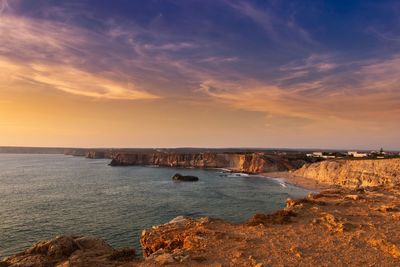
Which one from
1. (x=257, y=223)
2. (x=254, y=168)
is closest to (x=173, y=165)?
(x=254, y=168)

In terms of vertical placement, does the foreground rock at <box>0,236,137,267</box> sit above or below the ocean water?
above

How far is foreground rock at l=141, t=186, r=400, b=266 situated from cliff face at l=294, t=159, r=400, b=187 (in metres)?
41.5

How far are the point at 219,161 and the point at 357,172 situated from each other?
85916 mm

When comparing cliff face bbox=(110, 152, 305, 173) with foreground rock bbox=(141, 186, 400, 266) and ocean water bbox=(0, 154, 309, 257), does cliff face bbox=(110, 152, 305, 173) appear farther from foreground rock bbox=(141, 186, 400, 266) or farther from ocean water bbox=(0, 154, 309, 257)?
foreground rock bbox=(141, 186, 400, 266)

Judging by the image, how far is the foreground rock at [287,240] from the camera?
14.6 meters

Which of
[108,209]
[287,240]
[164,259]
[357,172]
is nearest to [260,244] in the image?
[287,240]

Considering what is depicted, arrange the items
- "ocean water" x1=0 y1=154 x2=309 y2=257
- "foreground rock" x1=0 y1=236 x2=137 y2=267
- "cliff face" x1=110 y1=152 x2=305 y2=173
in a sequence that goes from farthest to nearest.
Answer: "cliff face" x1=110 y1=152 x2=305 y2=173, "ocean water" x1=0 y1=154 x2=309 y2=257, "foreground rock" x1=0 y1=236 x2=137 y2=267

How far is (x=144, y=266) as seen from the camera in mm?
14273

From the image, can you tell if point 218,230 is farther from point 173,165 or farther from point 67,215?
point 173,165

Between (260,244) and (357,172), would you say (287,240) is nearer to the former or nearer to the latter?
(260,244)

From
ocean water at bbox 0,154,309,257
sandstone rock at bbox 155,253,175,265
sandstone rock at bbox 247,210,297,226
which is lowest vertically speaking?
ocean water at bbox 0,154,309,257

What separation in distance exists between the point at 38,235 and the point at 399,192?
40669 millimetres

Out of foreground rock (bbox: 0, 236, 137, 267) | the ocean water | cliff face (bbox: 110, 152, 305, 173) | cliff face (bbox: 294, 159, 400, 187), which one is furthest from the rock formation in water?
cliff face (bbox: 110, 152, 305, 173)

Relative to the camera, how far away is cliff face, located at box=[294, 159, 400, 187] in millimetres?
67094
